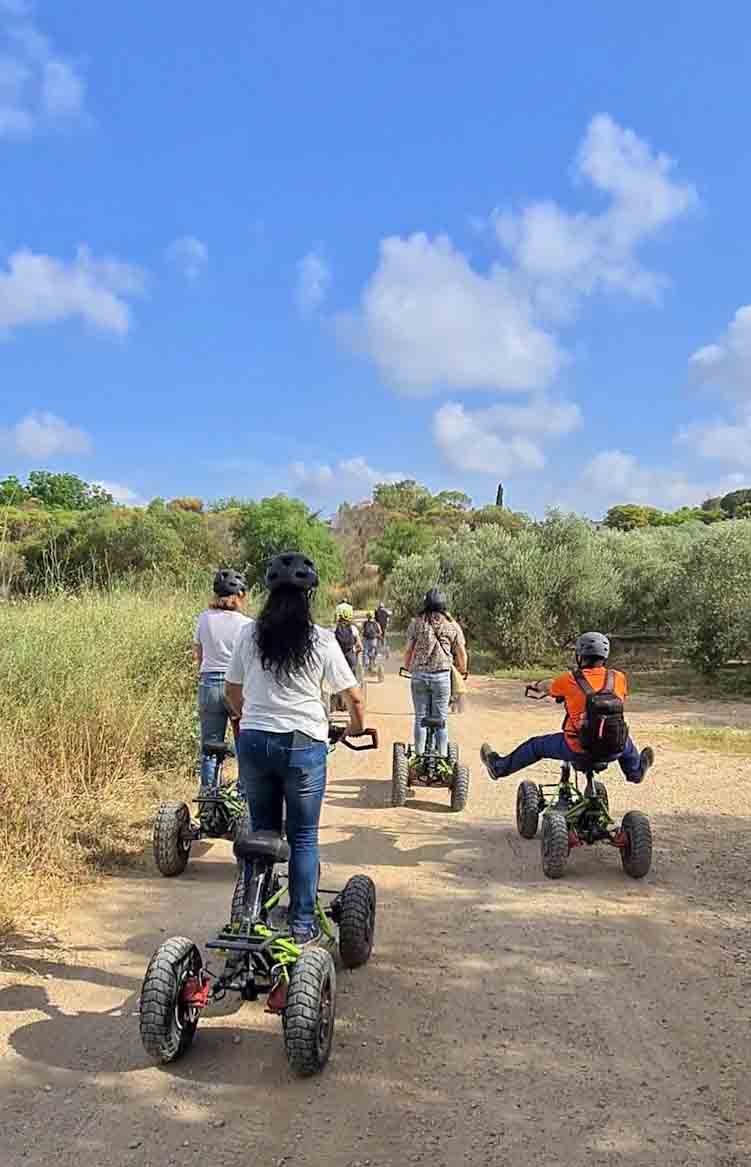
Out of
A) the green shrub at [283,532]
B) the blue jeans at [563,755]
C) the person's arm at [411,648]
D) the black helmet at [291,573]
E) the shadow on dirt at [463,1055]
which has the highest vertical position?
the green shrub at [283,532]

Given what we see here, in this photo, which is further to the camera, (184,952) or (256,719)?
(256,719)

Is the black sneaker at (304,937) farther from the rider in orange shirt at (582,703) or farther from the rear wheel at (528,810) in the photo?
the rear wheel at (528,810)

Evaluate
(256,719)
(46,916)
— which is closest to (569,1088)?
(256,719)

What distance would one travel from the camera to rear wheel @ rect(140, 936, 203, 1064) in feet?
11.7

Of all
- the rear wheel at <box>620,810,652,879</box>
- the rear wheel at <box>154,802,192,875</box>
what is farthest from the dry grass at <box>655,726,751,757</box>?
the rear wheel at <box>154,802,192,875</box>

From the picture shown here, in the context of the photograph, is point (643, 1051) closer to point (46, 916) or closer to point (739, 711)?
point (46, 916)

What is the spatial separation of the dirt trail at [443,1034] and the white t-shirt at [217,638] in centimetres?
142

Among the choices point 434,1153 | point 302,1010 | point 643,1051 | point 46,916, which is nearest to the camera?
point 434,1153

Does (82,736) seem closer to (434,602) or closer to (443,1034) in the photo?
(434,602)

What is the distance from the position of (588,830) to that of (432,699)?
2.55 metres

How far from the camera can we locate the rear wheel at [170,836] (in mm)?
6113

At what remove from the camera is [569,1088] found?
3.62 meters

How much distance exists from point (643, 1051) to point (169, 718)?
5.94m

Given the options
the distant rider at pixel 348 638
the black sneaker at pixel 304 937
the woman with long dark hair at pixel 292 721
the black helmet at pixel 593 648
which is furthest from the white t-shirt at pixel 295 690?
the distant rider at pixel 348 638
